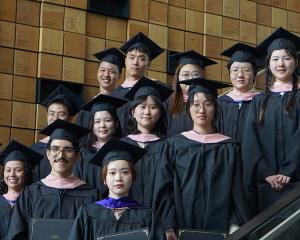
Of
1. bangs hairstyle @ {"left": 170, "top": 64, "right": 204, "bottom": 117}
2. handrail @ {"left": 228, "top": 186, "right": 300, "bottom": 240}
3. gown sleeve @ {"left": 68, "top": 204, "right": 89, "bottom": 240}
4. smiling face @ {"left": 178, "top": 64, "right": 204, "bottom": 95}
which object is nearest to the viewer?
handrail @ {"left": 228, "top": 186, "right": 300, "bottom": 240}

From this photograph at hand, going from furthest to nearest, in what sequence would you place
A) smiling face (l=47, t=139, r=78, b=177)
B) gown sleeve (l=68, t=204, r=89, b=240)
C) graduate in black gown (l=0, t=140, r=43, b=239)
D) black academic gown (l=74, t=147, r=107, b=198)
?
black academic gown (l=74, t=147, r=107, b=198) → graduate in black gown (l=0, t=140, r=43, b=239) → smiling face (l=47, t=139, r=78, b=177) → gown sleeve (l=68, t=204, r=89, b=240)

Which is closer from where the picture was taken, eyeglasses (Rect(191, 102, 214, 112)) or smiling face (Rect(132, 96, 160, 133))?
eyeglasses (Rect(191, 102, 214, 112))

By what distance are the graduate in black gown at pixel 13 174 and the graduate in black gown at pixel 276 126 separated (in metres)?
1.79

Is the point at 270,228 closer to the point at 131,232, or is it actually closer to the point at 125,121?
the point at 131,232

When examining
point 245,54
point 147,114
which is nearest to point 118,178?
point 147,114

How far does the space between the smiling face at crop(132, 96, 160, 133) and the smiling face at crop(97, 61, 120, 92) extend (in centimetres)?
134

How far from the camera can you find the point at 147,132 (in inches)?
197

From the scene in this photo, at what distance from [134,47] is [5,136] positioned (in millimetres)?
3057

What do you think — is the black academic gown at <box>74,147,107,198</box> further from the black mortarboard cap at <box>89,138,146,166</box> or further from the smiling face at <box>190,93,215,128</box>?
the smiling face at <box>190,93,215,128</box>

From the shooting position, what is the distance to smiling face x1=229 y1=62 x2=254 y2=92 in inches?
213

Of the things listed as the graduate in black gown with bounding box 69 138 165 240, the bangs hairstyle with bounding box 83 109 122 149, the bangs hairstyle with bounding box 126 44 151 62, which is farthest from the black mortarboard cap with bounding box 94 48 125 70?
the graduate in black gown with bounding box 69 138 165 240

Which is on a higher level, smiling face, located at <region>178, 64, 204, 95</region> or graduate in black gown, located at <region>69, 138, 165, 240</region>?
smiling face, located at <region>178, 64, 204, 95</region>

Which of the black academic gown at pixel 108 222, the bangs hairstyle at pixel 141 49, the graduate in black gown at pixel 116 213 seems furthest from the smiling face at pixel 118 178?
the bangs hairstyle at pixel 141 49

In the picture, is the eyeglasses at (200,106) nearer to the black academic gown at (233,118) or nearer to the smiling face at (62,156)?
the black academic gown at (233,118)
